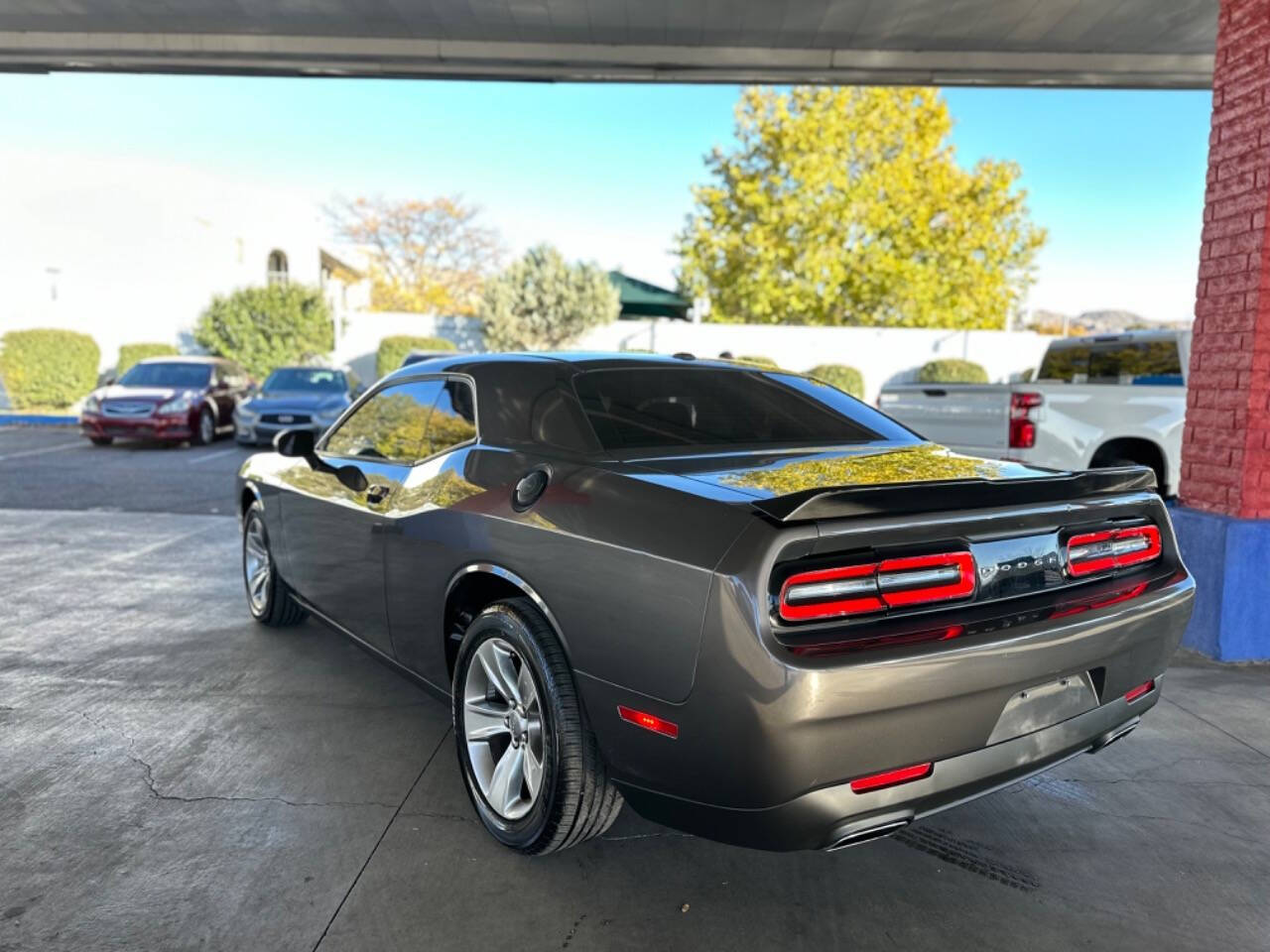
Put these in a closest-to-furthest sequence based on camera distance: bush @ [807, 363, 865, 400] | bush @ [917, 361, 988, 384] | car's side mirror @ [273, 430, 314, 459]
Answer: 1. car's side mirror @ [273, 430, 314, 459]
2. bush @ [807, 363, 865, 400]
3. bush @ [917, 361, 988, 384]

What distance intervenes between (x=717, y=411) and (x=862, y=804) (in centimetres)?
164

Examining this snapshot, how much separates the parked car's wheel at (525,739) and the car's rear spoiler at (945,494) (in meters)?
0.86

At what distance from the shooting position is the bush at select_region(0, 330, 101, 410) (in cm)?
1902

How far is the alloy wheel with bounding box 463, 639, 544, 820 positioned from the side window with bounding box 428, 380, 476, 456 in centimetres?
86

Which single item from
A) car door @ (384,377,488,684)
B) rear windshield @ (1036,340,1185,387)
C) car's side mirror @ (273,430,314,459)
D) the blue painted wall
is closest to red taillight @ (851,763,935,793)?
car door @ (384,377,488,684)

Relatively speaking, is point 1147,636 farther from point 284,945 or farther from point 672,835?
point 284,945

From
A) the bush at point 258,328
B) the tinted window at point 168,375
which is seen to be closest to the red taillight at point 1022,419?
the tinted window at point 168,375

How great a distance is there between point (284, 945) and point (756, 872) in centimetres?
136

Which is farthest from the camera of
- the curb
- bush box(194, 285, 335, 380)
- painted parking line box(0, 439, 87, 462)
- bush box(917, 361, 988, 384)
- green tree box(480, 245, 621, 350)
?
green tree box(480, 245, 621, 350)

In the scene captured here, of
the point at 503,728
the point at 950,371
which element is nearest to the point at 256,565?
the point at 503,728

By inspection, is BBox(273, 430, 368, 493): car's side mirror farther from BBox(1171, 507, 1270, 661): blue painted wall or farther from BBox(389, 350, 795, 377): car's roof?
BBox(1171, 507, 1270, 661): blue painted wall

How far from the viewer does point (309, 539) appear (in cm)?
427

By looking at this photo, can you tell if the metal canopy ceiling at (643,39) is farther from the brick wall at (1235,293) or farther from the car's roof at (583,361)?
the car's roof at (583,361)

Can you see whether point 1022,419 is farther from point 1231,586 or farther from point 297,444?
point 297,444
